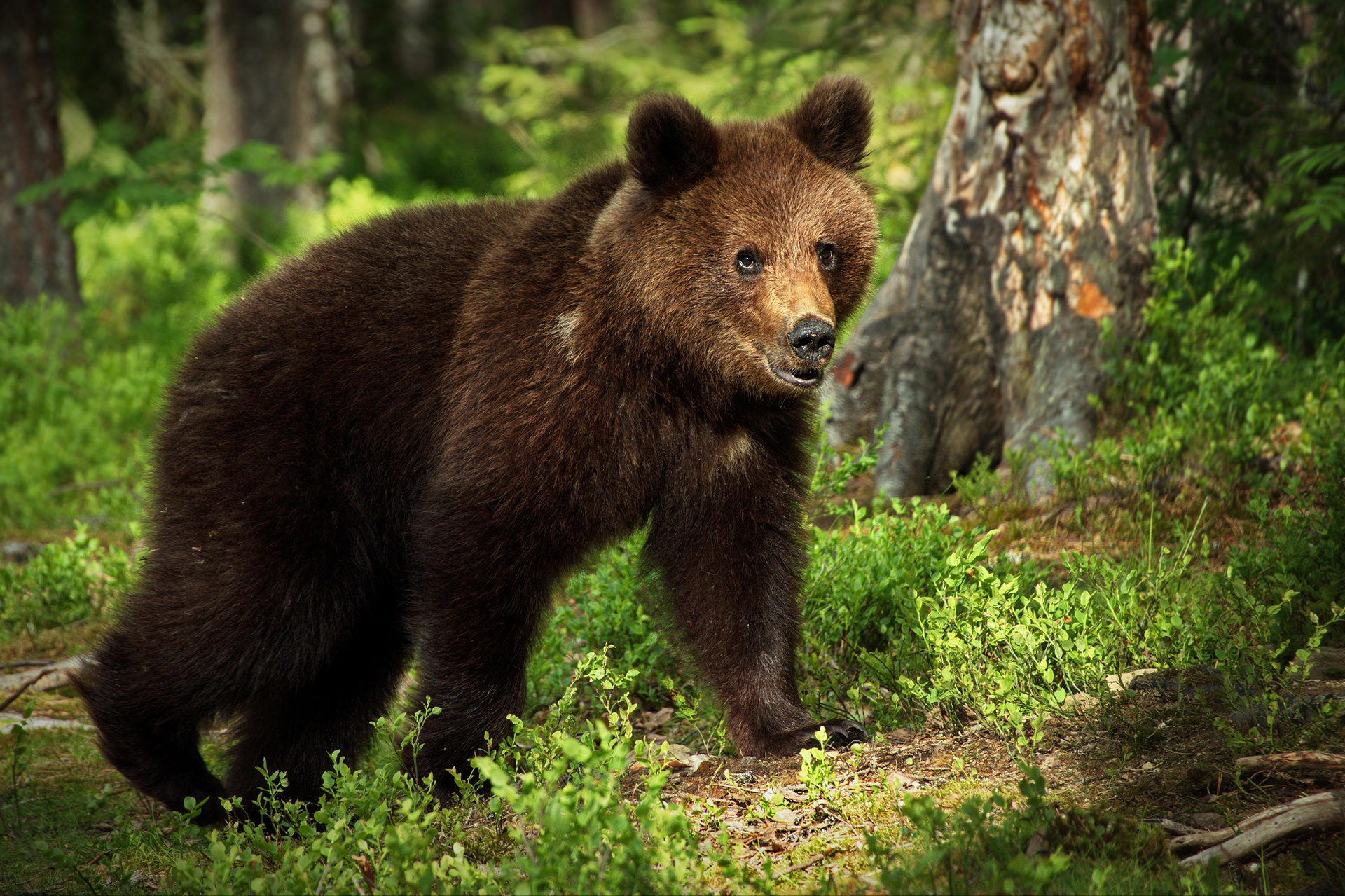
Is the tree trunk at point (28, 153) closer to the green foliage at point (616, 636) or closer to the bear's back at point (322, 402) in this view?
the bear's back at point (322, 402)

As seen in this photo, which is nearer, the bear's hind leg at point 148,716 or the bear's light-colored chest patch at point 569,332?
the bear's light-colored chest patch at point 569,332

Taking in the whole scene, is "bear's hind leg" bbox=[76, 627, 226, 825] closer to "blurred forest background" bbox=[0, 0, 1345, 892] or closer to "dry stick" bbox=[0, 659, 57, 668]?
"blurred forest background" bbox=[0, 0, 1345, 892]

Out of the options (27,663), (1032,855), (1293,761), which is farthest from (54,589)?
(1293,761)

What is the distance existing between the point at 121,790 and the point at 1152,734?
160 inches

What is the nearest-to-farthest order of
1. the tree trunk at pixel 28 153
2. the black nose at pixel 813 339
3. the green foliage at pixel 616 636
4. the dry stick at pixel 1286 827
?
the dry stick at pixel 1286 827 → the black nose at pixel 813 339 → the green foliage at pixel 616 636 → the tree trunk at pixel 28 153

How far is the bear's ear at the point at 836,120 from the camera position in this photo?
4594mm

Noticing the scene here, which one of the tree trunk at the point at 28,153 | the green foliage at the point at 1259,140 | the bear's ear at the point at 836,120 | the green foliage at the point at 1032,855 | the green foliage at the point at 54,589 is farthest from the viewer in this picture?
the tree trunk at the point at 28,153

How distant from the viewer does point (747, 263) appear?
4324 mm

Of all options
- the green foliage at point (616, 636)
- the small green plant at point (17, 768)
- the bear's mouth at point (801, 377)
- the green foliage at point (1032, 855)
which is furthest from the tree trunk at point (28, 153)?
the green foliage at point (1032, 855)

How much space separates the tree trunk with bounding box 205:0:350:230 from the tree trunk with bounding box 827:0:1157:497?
10.7 meters

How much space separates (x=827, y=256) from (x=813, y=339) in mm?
515

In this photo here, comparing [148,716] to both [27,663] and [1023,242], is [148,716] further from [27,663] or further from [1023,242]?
[1023,242]

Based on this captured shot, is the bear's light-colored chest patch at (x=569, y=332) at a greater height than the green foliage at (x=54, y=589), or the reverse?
the bear's light-colored chest patch at (x=569, y=332)

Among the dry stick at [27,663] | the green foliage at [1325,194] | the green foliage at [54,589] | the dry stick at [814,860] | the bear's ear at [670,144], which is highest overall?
the bear's ear at [670,144]
